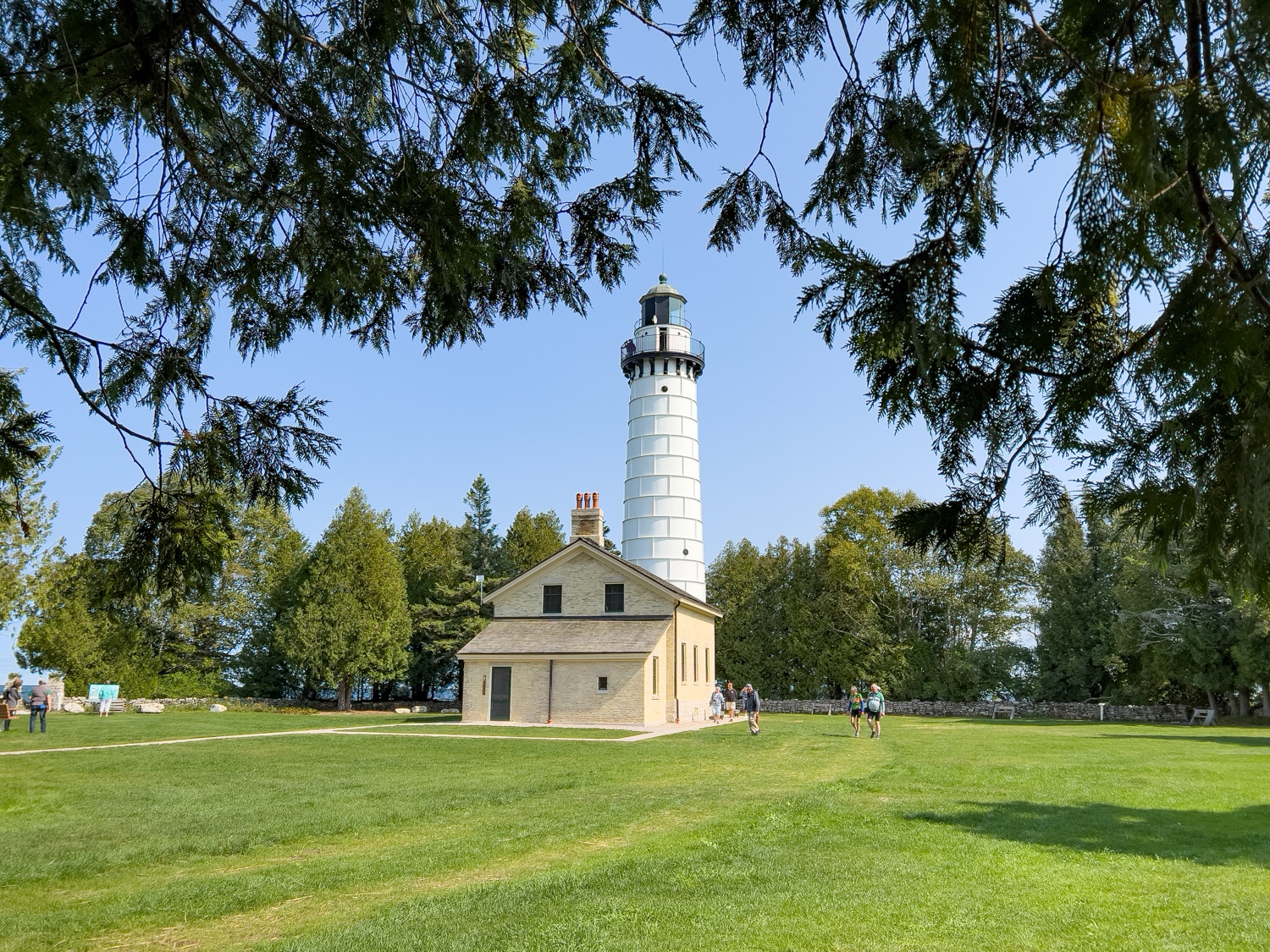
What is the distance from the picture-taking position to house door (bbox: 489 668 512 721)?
32.2m

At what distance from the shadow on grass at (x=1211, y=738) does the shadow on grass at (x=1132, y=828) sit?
16.7m

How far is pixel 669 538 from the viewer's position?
44375 mm

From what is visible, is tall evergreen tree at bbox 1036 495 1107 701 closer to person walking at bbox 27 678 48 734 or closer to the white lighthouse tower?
the white lighthouse tower

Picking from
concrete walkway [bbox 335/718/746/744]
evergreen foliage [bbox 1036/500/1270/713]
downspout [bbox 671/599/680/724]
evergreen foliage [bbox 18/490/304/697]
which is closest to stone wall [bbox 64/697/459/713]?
evergreen foliage [bbox 18/490/304/697]

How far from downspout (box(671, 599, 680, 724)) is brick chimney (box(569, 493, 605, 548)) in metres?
4.12

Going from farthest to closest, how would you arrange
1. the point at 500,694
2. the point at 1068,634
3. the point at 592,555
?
the point at 1068,634, the point at 592,555, the point at 500,694

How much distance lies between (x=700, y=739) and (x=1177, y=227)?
2308cm

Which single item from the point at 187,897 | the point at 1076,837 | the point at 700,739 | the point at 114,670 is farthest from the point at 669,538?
the point at 187,897

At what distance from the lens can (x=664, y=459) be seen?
45.0 m

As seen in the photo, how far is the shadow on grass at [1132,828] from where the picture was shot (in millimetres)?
9242

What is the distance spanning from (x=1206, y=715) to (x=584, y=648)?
2776 cm

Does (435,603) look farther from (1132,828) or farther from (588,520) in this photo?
(1132,828)

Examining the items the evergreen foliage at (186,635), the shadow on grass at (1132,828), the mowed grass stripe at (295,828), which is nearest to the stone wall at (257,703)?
the evergreen foliage at (186,635)

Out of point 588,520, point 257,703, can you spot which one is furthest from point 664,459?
point 257,703
